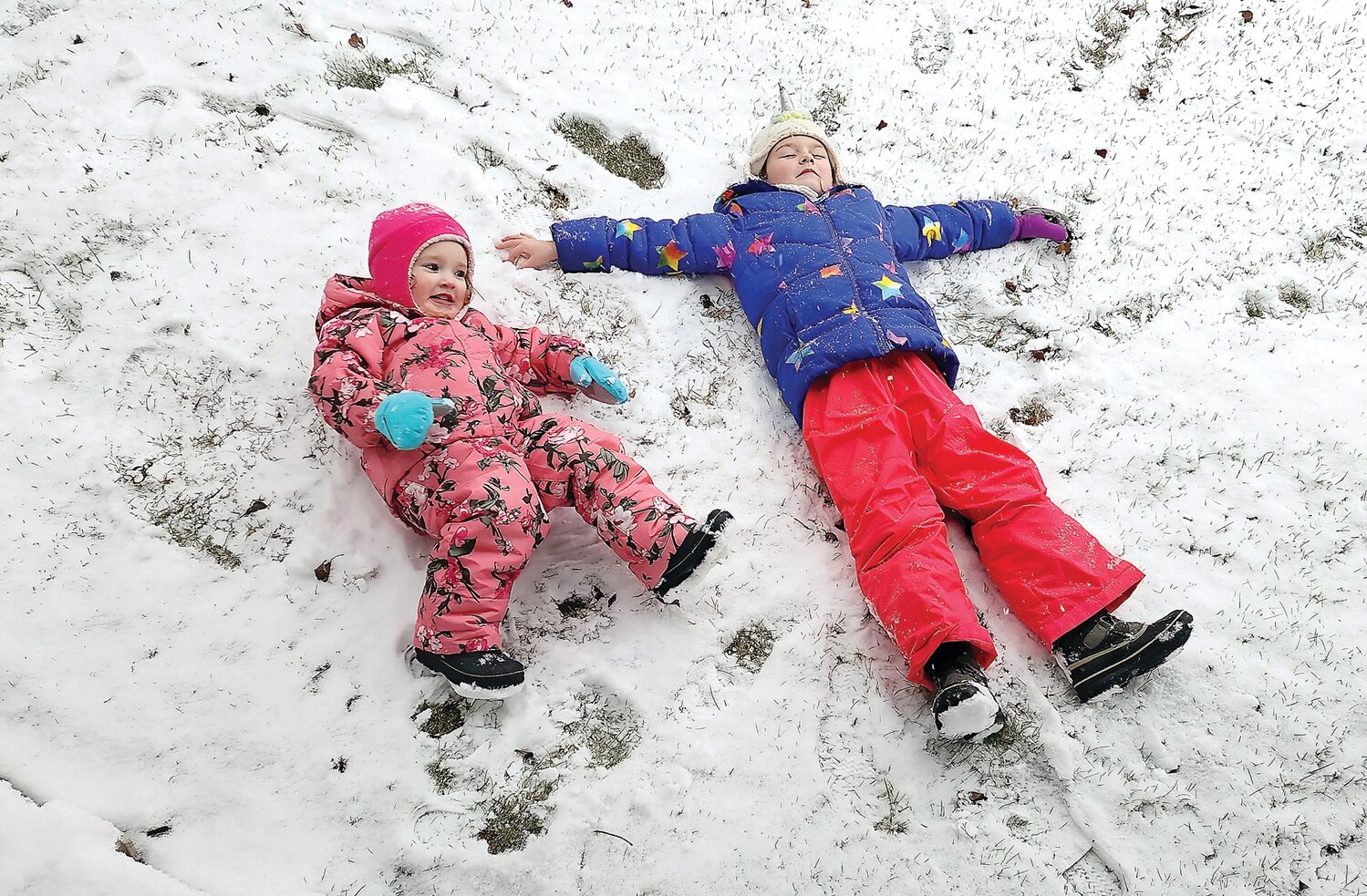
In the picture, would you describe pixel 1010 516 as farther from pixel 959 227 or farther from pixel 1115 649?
pixel 959 227

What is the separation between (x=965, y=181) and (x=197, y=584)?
240 inches

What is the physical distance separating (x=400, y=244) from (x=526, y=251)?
1.12m

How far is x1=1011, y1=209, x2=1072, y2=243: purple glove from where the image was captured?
18.7 feet

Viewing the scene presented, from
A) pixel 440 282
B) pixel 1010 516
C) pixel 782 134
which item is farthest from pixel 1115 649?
pixel 782 134

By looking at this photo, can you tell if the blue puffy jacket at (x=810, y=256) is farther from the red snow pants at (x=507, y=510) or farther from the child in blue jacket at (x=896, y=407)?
the red snow pants at (x=507, y=510)

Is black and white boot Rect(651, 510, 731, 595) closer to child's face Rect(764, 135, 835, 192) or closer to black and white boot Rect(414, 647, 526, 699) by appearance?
black and white boot Rect(414, 647, 526, 699)

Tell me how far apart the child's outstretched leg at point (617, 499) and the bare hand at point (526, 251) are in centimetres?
152

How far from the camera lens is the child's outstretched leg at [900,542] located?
11.3ft

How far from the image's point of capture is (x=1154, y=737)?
3.56 meters

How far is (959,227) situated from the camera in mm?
5582

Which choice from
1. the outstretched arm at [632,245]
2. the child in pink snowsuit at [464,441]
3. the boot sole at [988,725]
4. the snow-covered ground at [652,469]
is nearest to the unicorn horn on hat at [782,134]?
the snow-covered ground at [652,469]

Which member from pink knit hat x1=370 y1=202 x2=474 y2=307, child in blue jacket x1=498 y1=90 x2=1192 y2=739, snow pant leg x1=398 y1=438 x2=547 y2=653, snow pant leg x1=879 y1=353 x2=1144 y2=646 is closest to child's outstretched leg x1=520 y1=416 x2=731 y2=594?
snow pant leg x1=398 y1=438 x2=547 y2=653

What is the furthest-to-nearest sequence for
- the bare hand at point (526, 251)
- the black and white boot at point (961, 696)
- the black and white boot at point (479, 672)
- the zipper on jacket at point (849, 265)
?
the bare hand at point (526, 251)
the zipper on jacket at point (849, 265)
the black and white boot at point (479, 672)
the black and white boot at point (961, 696)

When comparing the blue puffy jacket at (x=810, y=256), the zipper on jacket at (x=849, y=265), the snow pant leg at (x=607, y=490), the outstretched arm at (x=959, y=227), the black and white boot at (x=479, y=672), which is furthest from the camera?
the outstretched arm at (x=959, y=227)
